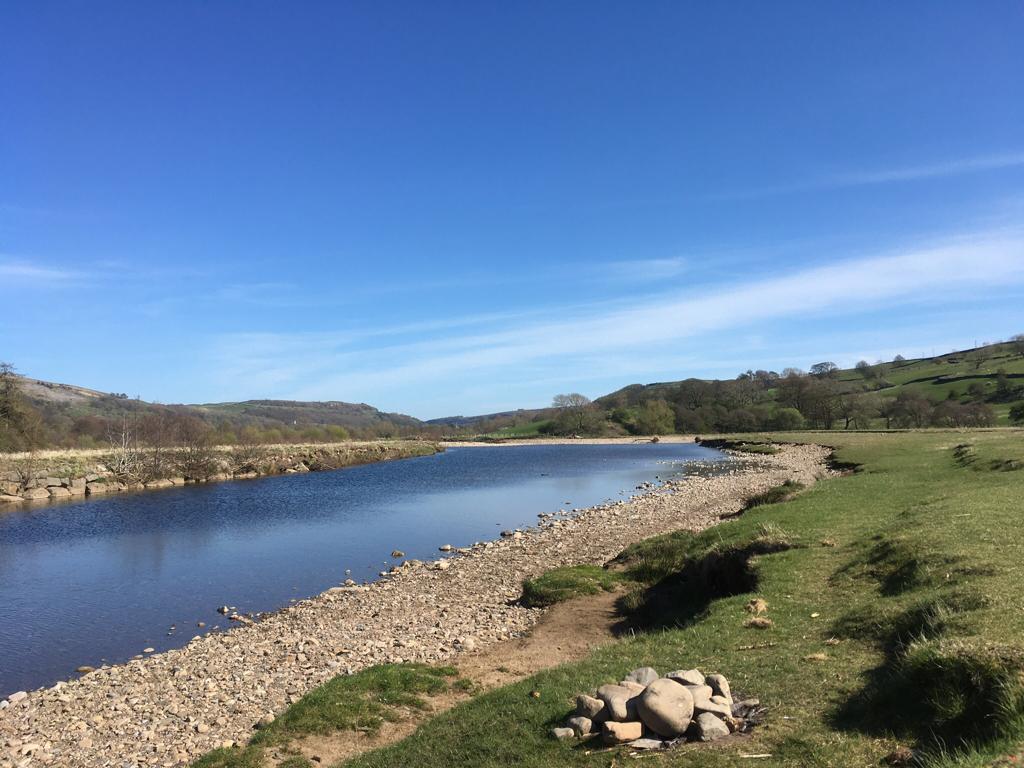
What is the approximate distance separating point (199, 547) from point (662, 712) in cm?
3344

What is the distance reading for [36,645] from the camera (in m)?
19.3

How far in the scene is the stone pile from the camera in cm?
754

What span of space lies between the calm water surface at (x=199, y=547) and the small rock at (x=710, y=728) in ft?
57.7

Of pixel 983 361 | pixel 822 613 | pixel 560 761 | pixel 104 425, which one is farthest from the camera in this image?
pixel 983 361

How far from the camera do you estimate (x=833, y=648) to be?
32.5 ft

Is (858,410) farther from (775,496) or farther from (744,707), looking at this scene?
(744,707)

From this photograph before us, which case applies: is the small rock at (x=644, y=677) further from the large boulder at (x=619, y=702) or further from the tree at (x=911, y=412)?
the tree at (x=911, y=412)

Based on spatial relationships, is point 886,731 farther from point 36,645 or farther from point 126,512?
point 126,512

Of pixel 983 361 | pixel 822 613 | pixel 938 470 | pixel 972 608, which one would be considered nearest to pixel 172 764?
pixel 822 613

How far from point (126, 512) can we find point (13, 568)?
727 inches

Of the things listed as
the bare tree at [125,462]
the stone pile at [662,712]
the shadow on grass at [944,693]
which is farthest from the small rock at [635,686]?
the bare tree at [125,462]

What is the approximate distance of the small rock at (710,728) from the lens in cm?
740

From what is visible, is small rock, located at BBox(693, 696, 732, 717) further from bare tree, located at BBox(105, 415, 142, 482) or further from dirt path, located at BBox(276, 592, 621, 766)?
bare tree, located at BBox(105, 415, 142, 482)

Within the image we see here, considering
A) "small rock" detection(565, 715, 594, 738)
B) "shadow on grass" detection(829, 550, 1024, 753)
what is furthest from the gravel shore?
"shadow on grass" detection(829, 550, 1024, 753)
